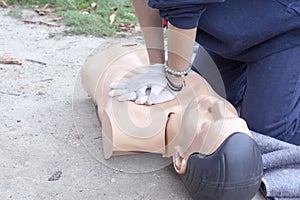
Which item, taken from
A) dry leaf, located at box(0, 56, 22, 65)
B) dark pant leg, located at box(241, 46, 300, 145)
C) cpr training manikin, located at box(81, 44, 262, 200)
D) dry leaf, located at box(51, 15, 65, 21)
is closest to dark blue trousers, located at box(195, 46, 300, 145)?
dark pant leg, located at box(241, 46, 300, 145)

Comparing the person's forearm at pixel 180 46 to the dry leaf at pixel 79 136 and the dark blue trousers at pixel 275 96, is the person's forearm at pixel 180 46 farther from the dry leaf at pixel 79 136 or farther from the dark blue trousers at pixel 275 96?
the dry leaf at pixel 79 136

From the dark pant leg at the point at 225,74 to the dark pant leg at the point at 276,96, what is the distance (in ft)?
0.47

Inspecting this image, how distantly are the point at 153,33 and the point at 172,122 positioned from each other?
0.28 meters

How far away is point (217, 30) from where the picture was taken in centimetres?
132

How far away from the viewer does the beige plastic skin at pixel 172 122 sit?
1.18 m

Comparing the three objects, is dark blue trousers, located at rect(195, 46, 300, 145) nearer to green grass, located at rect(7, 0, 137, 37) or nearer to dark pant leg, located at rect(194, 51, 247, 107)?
dark pant leg, located at rect(194, 51, 247, 107)

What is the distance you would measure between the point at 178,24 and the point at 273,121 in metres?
0.37

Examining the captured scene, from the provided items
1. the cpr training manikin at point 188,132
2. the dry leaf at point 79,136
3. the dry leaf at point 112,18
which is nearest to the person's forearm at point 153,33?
the cpr training manikin at point 188,132

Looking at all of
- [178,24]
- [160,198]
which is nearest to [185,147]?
[160,198]

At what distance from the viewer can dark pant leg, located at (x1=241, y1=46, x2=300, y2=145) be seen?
1.37 m

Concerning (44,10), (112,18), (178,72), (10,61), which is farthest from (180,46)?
(44,10)

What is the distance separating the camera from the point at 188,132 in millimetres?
1217

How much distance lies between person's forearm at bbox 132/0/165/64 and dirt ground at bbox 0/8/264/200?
24 centimetres

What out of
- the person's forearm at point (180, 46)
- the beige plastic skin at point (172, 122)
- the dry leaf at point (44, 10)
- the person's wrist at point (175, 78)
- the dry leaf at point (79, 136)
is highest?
the person's forearm at point (180, 46)
